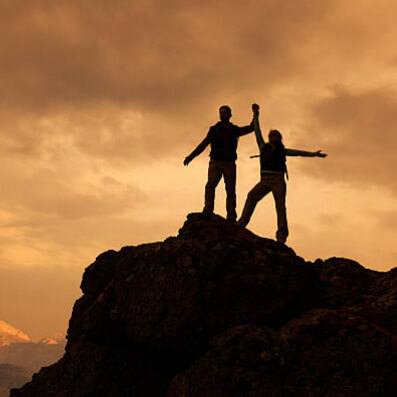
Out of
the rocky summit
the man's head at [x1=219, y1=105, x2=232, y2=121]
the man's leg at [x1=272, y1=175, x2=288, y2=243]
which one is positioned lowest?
the rocky summit

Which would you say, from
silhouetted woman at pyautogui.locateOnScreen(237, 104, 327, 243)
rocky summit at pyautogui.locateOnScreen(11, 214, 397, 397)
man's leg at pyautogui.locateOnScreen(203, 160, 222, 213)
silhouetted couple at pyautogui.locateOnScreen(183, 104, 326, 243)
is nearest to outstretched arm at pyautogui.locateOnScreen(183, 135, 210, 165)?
silhouetted couple at pyautogui.locateOnScreen(183, 104, 326, 243)

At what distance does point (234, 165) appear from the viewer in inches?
709

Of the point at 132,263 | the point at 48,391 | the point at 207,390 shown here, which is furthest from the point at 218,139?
the point at 48,391

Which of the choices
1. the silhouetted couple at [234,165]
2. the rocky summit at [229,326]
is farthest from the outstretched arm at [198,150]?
the rocky summit at [229,326]

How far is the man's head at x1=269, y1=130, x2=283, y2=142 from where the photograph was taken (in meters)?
17.7

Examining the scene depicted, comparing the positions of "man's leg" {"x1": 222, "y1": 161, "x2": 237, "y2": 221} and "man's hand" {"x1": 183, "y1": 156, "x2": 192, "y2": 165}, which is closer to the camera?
"man's leg" {"x1": 222, "y1": 161, "x2": 237, "y2": 221}

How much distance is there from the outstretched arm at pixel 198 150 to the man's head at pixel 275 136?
8.06 feet

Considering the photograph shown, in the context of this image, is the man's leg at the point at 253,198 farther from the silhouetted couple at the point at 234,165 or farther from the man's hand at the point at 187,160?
the man's hand at the point at 187,160

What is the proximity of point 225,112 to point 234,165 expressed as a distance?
6.85 ft

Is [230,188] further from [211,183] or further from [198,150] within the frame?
[198,150]

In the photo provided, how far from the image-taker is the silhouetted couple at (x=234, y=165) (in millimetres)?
17250

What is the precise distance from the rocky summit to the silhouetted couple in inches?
62.2

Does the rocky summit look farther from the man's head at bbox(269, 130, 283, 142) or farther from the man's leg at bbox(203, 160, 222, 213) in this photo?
the man's head at bbox(269, 130, 283, 142)

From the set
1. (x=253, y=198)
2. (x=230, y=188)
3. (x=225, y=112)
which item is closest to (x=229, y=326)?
(x=253, y=198)
